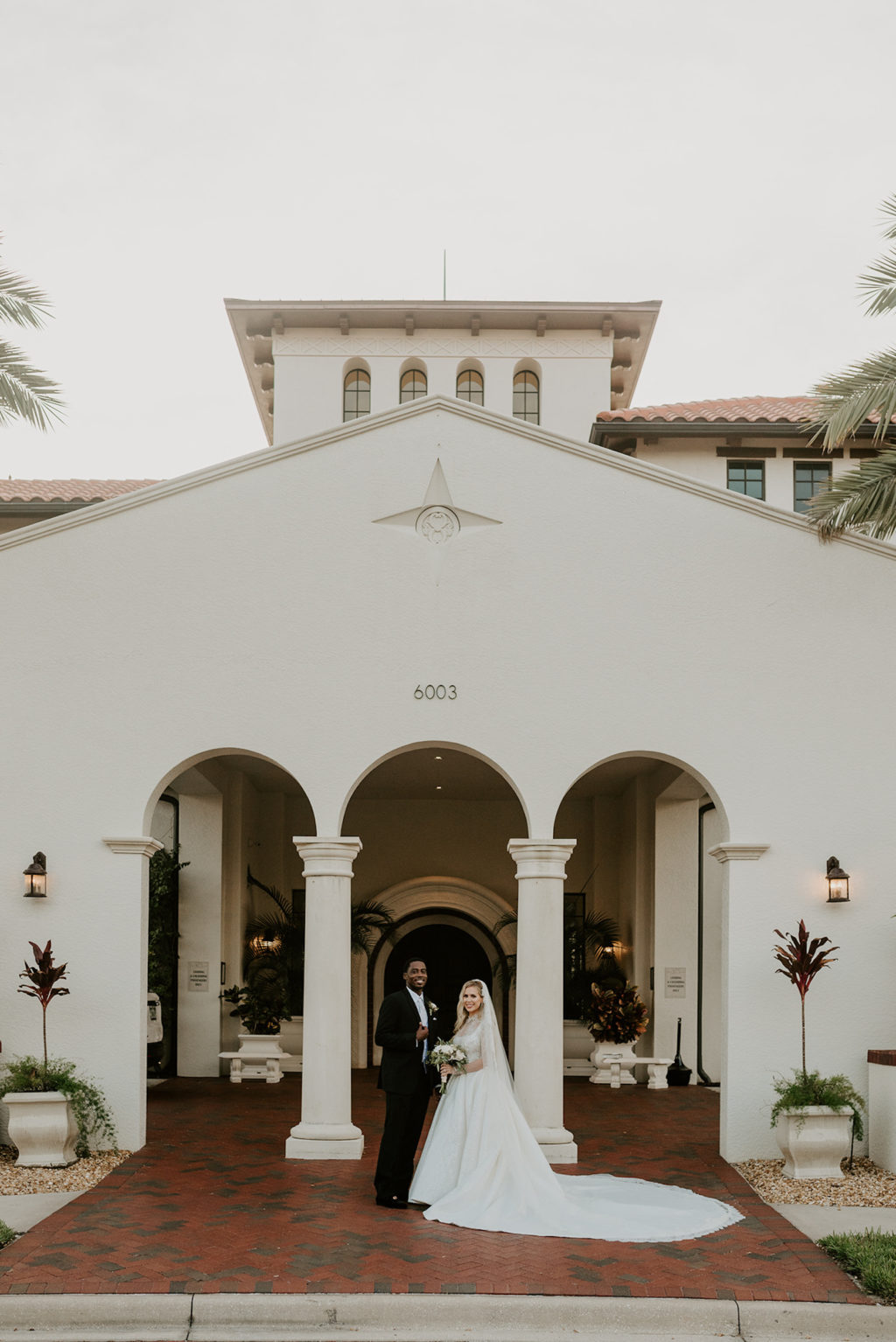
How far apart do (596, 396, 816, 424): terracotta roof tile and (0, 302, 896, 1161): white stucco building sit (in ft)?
26.4

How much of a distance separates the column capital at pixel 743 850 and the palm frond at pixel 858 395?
4.16 m

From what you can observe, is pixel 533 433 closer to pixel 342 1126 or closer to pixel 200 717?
pixel 200 717

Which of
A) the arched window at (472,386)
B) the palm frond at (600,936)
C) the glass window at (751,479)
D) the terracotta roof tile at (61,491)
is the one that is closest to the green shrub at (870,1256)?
the palm frond at (600,936)

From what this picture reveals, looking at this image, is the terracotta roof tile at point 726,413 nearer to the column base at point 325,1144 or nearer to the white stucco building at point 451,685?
the white stucco building at point 451,685

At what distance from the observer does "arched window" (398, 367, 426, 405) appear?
26.2 meters

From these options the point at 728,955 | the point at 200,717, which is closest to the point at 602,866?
the point at 728,955

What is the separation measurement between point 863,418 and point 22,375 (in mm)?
9249

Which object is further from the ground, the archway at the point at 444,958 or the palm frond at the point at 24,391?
the palm frond at the point at 24,391

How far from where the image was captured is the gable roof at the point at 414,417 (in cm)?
1379

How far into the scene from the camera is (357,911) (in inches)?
840

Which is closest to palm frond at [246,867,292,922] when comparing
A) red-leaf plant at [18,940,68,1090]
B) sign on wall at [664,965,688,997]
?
sign on wall at [664,965,688,997]

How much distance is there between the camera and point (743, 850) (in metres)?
13.3

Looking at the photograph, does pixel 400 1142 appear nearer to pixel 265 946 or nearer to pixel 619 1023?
pixel 619 1023

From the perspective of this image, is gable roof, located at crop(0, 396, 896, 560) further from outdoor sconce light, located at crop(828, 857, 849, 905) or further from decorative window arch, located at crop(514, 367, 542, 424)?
decorative window arch, located at crop(514, 367, 542, 424)
